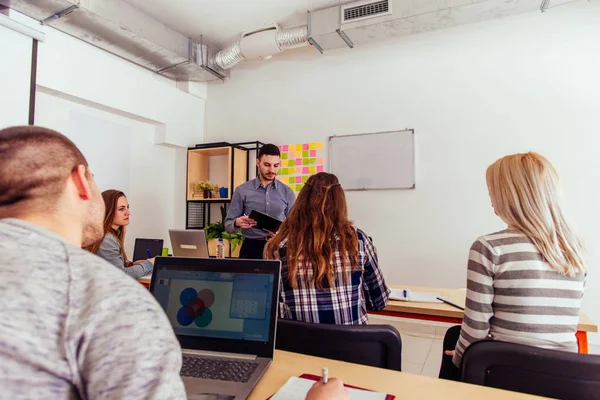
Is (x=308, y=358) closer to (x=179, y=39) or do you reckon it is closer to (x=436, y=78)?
(x=436, y=78)

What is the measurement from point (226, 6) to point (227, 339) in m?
3.57

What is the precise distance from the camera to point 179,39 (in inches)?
163

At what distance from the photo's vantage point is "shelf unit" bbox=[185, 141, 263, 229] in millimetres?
4457

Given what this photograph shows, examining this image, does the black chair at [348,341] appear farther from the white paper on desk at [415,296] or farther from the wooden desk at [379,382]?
the white paper on desk at [415,296]

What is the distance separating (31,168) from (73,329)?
30 cm

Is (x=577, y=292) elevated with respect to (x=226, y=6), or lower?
lower

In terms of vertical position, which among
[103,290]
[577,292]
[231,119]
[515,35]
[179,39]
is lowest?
[577,292]

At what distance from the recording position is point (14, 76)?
2.60m

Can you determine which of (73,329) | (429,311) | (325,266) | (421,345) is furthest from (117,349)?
(421,345)

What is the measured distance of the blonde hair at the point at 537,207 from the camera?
4.10 feet

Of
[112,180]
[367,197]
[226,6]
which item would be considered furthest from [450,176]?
[112,180]

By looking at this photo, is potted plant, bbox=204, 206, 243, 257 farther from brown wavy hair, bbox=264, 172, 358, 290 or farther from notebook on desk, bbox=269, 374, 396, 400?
notebook on desk, bbox=269, 374, 396, 400

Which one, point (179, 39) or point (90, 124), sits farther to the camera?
point (179, 39)

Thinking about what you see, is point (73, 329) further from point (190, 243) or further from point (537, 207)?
point (190, 243)
